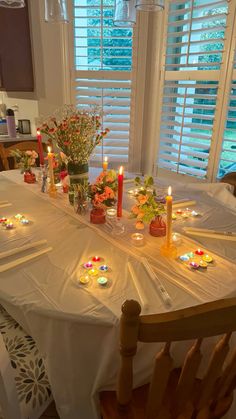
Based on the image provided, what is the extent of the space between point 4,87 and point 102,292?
2.49 metres

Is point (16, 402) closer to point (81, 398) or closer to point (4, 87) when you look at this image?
point (81, 398)

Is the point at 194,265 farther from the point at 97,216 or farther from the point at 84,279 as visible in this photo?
the point at 97,216

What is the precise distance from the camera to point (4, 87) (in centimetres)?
270

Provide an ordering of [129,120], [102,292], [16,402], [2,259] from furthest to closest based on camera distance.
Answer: [129,120]
[2,259]
[102,292]
[16,402]

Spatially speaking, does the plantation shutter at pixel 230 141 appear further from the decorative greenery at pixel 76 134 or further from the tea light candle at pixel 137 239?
the tea light candle at pixel 137 239

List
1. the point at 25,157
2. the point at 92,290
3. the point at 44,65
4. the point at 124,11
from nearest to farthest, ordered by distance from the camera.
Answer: the point at 92,290
the point at 124,11
the point at 25,157
the point at 44,65

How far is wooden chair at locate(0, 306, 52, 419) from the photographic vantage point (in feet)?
2.42

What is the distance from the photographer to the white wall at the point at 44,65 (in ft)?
8.15

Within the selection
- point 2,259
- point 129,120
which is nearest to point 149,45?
point 129,120

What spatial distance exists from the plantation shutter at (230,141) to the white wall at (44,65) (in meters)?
1.43

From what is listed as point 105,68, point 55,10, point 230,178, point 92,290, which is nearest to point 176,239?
point 92,290

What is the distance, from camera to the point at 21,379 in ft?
2.93

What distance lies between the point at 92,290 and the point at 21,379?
0.35m

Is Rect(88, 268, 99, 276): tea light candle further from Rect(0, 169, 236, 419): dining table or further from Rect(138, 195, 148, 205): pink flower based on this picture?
Rect(138, 195, 148, 205): pink flower
